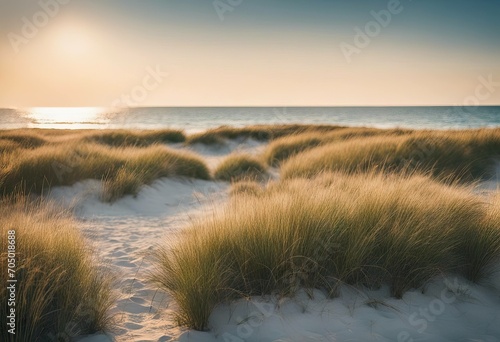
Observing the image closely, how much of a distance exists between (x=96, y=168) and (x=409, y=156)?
775 centimetres

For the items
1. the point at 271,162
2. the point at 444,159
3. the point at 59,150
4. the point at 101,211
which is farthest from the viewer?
the point at 271,162

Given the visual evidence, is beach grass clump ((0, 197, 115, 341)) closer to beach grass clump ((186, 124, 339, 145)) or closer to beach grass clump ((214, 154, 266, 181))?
beach grass clump ((214, 154, 266, 181))

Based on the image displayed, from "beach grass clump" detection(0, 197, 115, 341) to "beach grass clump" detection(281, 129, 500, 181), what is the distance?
19.1ft

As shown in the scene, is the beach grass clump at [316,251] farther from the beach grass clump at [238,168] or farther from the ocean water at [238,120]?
the ocean water at [238,120]

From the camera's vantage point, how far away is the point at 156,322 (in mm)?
2580

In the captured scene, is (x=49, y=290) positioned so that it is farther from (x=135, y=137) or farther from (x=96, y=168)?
(x=135, y=137)

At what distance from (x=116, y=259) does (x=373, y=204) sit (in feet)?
9.63

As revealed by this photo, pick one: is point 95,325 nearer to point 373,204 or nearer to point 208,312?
point 208,312

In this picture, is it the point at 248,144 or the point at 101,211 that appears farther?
the point at 248,144

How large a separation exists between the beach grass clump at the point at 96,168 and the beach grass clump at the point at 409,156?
296 cm

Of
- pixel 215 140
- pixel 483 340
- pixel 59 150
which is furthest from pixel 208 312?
pixel 215 140

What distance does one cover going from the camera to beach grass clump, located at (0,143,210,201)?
6.14m

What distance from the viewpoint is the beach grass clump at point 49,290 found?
2.13 m

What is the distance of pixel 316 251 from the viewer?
296cm
